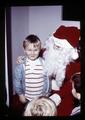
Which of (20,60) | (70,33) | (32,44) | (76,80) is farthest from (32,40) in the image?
(76,80)

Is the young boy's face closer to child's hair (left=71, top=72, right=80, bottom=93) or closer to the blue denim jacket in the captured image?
the blue denim jacket

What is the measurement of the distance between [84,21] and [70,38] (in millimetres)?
153

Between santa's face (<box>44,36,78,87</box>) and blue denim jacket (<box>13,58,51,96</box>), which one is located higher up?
santa's face (<box>44,36,78,87</box>)

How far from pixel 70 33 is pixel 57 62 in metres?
0.22

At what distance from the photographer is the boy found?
7.24ft

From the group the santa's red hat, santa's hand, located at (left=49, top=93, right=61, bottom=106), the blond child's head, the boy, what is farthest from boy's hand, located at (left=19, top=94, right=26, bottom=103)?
the santa's red hat

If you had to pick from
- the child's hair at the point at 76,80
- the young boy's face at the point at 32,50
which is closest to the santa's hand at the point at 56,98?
the child's hair at the point at 76,80

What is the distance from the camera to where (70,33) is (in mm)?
2178

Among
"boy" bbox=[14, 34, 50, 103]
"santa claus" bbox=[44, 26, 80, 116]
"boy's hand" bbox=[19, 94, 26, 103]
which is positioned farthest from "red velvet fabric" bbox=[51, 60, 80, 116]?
"boy's hand" bbox=[19, 94, 26, 103]

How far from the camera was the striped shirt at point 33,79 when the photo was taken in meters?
2.21

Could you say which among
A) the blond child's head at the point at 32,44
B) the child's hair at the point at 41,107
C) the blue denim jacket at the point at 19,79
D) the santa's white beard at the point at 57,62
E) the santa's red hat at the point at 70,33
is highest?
the santa's red hat at the point at 70,33

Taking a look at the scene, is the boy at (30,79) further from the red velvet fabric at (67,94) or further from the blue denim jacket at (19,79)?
the red velvet fabric at (67,94)

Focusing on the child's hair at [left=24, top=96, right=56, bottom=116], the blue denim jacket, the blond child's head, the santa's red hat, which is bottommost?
the child's hair at [left=24, top=96, right=56, bottom=116]
